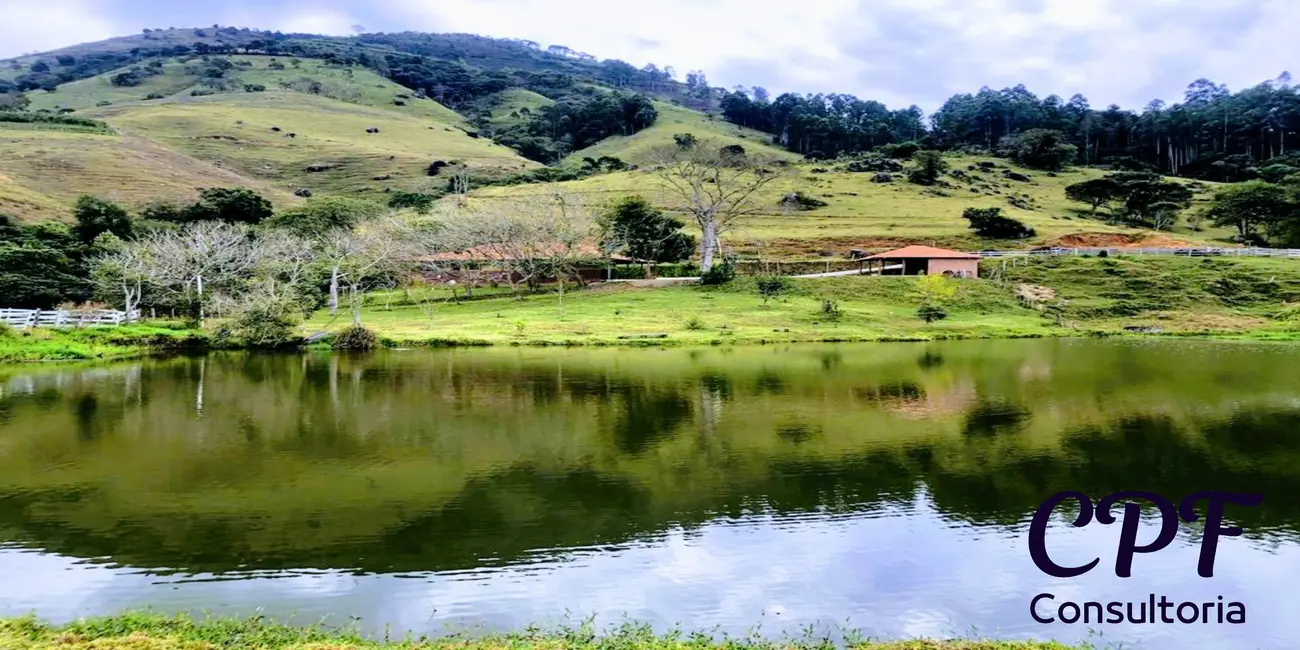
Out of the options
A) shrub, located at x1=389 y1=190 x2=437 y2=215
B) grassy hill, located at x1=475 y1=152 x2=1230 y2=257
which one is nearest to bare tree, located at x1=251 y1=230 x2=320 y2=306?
grassy hill, located at x1=475 y1=152 x2=1230 y2=257

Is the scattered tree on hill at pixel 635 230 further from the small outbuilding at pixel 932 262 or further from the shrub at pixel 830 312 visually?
the shrub at pixel 830 312

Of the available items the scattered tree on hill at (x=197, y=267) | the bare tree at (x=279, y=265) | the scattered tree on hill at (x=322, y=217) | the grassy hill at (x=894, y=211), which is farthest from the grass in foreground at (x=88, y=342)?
the grassy hill at (x=894, y=211)

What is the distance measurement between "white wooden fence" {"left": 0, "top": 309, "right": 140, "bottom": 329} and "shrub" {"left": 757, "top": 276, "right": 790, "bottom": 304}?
123 ft

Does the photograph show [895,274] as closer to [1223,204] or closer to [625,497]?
[1223,204]

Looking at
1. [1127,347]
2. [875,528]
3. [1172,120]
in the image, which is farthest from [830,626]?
[1172,120]

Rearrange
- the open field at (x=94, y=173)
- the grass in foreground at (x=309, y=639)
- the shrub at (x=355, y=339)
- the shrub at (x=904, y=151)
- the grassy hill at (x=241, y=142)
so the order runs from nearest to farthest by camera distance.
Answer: the grass in foreground at (x=309, y=639)
the shrub at (x=355, y=339)
the open field at (x=94, y=173)
the grassy hill at (x=241, y=142)
the shrub at (x=904, y=151)

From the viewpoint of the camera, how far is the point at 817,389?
25828 millimetres

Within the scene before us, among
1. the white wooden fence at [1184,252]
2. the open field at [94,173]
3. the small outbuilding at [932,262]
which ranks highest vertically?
the open field at [94,173]

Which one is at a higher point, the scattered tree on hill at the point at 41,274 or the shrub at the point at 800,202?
the shrub at the point at 800,202

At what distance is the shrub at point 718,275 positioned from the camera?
5834 centimetres

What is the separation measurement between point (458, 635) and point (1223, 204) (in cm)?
8852

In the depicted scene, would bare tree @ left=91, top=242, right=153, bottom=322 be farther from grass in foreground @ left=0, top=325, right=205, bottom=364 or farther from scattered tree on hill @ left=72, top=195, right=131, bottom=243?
scattered tree on hill @ left=72, top=195, right=131, bottom=243

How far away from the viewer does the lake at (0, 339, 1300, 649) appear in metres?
9.65

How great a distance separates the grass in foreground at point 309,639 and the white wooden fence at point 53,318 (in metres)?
36.2
